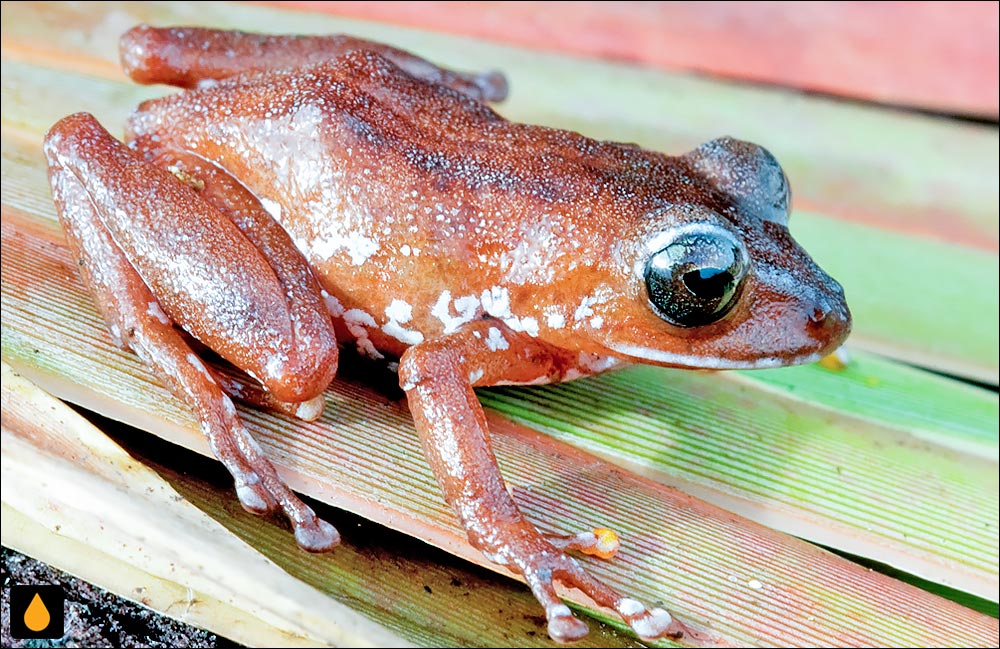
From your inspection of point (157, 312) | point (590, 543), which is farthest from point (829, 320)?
point (157, 312)

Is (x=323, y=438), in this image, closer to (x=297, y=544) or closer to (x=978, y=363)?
(x=297, y=544)

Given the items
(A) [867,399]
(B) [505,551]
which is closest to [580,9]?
(A) [867,399]

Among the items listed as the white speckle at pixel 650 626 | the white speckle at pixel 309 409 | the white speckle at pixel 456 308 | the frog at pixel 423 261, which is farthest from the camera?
the white speckle at pixel 456 308

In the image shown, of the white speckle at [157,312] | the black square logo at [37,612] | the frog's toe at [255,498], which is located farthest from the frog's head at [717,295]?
the black square logo at [37,612]

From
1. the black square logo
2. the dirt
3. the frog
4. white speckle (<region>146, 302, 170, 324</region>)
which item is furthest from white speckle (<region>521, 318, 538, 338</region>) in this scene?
the black square logo

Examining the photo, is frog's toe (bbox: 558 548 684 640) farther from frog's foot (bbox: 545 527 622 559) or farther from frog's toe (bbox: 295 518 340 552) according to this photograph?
frog's toe (bbox: 295 518 340 552)

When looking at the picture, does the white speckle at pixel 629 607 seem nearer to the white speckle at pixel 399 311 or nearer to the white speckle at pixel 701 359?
the white speckle at pixel 701 359

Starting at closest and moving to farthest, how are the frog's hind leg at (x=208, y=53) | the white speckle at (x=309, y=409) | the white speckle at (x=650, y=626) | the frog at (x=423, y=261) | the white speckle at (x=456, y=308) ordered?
the white speckle at (x=650, y=626), the frog at (x=423, y=261), the white speckle at (x=309, y=409), the white speckle at (x=456, y=308), the frog's hind leg at (x=208, y=53)
